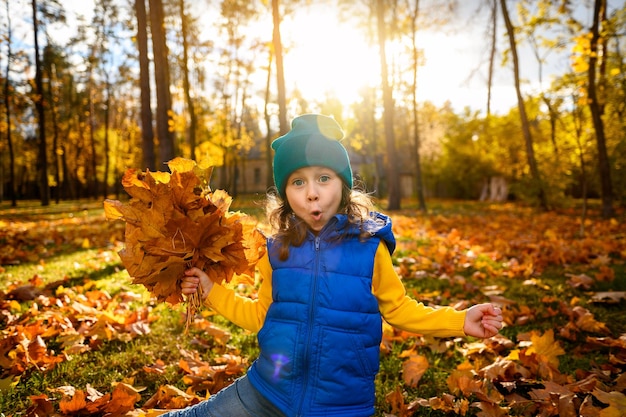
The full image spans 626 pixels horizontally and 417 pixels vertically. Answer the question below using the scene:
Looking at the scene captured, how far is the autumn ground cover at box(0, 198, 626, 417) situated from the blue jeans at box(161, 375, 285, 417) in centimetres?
43

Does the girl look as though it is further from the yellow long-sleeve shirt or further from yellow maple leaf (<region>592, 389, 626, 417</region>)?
yellow maple leaf (<region>592, 389, 626, 417</region>)

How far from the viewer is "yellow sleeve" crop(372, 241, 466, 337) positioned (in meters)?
1.85

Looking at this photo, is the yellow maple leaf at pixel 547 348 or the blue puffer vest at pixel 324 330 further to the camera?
the yellow maple leaf at pixel 547 348

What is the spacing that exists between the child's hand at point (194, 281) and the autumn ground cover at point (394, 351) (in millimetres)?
544

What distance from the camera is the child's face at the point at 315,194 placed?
1.91m

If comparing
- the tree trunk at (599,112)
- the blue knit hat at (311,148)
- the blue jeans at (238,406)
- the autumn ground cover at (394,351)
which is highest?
the tree trunk at (599,112)

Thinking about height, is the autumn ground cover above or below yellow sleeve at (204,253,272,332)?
below

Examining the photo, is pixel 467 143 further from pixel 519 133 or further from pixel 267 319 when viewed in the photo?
pixel 267 319

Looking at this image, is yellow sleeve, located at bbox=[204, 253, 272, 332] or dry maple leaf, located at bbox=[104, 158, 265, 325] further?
yellow sleeve, located at bbox=[204, 253, 272, 332]

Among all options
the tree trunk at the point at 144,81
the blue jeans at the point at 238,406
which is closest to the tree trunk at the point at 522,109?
the tree trunk at the point at 144,81

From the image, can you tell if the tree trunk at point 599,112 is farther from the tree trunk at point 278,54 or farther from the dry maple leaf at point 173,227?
the dry maple leaf at point 173,227

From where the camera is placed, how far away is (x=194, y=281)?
1.85 meters

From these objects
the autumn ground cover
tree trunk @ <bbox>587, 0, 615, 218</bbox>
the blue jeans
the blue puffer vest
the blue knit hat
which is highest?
tree trunk @ <bbox>587, 0, 615, 218</bbox>

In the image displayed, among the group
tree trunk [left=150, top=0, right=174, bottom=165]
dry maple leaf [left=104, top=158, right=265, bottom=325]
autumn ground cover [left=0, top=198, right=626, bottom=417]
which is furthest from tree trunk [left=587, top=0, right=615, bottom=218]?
dry maple leaf [left=104, top=158, right=265, bottom=325]
